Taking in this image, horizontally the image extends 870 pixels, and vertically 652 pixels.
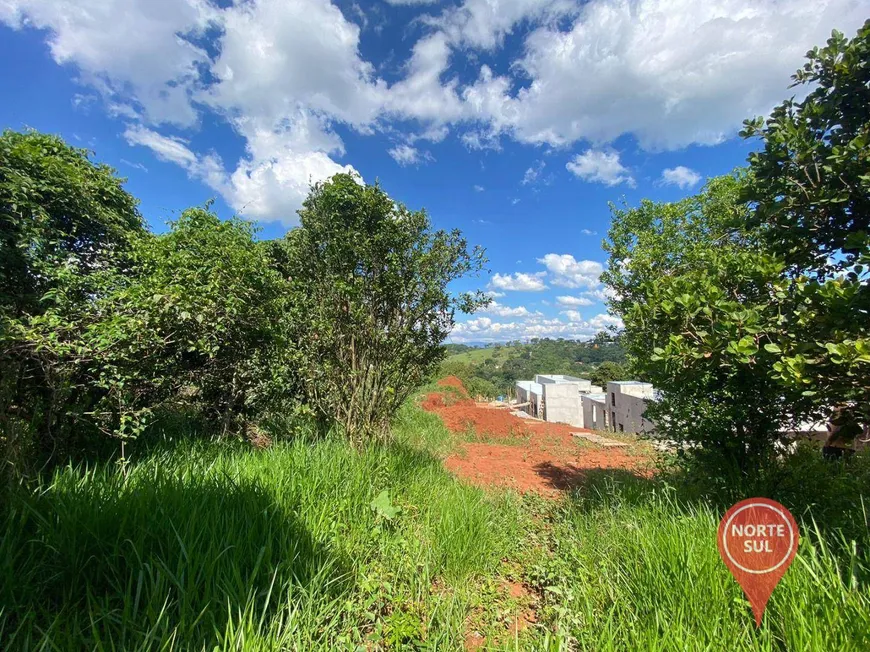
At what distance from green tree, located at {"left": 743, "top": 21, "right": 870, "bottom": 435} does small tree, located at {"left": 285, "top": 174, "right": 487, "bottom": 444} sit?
10.1ft

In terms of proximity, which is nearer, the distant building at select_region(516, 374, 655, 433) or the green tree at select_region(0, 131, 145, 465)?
the green tree at select_region(0, 131, 145, 465)

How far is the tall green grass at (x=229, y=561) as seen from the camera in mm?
1602

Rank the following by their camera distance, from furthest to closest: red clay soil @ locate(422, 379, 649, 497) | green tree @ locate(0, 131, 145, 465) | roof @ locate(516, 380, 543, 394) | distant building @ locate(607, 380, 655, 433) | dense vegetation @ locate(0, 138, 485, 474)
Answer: roof @ locate(516, 380, 543, 394), distant building @ locate(607, 380, 655, 433), red clay soil @ locate(422, 379, 649, 497), dense vegetation @ locate(0, 138, 485, 474), green tree @ locate(0, 131, 145, 465)

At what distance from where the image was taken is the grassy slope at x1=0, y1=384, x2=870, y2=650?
1640mm

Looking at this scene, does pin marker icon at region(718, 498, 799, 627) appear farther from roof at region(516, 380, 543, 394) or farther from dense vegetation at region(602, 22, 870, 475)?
roof at region(516, 380, 543, 394)

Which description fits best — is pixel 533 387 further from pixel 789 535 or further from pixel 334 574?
pixel 789 535


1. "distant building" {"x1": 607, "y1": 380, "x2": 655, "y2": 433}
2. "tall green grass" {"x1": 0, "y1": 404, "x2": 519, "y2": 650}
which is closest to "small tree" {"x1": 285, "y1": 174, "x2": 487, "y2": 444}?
"tall green grass" {"x1": 0, "y1": 404, "x2": 519, "y2": 650}

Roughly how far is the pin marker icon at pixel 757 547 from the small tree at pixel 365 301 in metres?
3.49

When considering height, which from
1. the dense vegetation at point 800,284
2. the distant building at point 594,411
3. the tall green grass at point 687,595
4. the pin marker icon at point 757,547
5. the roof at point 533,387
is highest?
the dense vegetation at point 800,284

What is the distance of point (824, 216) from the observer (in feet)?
7.66

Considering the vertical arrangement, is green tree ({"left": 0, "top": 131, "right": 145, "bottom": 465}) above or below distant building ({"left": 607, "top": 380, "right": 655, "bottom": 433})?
above

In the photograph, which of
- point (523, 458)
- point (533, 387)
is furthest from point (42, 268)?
point (533, 387)

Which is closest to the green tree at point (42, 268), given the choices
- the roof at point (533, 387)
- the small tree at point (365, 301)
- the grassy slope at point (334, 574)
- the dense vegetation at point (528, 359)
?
the grassy slope at point (334, 574)

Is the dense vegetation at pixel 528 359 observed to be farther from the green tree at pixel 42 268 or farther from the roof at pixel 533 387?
the green tree at pixel 42 268
